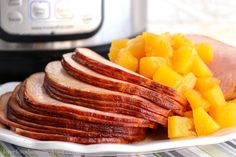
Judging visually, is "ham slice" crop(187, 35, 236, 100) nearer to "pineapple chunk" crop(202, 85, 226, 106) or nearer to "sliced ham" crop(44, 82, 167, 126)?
"pineapple chunk" crop(202, 85, 226, 106)

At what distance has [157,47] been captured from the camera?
0.97m

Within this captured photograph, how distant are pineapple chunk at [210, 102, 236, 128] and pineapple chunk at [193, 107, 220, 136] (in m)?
0.02

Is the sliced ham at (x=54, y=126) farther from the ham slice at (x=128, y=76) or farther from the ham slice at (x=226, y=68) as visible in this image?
the ham slice at (x=226, y=68)

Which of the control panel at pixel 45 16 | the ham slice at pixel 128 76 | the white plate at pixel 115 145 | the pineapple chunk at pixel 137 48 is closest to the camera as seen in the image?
the white plate at pixel 115 145

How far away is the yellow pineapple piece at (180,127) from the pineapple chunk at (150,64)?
0.09 metres

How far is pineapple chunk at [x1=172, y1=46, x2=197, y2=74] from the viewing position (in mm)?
952

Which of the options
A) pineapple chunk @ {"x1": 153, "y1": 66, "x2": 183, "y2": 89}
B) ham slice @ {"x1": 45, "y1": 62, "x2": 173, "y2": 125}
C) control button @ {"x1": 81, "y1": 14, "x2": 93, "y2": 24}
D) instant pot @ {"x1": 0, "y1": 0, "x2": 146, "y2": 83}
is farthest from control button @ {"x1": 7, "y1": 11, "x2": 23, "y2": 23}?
pineapple chunk @ {"x1": 153, "y1": 66, "x2": 183, "y2": 89}

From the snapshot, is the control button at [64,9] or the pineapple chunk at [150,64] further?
the control button at [64,9]

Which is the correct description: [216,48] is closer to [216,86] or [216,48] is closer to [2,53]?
[216,86]

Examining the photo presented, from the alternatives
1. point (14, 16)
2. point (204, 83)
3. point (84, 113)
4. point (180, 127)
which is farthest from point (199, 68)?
point (14, 16)

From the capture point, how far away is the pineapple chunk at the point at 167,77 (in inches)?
36.4

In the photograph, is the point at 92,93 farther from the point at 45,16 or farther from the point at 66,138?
the point at 45,16

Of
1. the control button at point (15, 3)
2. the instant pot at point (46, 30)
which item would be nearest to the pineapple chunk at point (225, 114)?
the instant pot at point (46, 30)

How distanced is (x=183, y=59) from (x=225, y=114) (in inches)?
4.7
